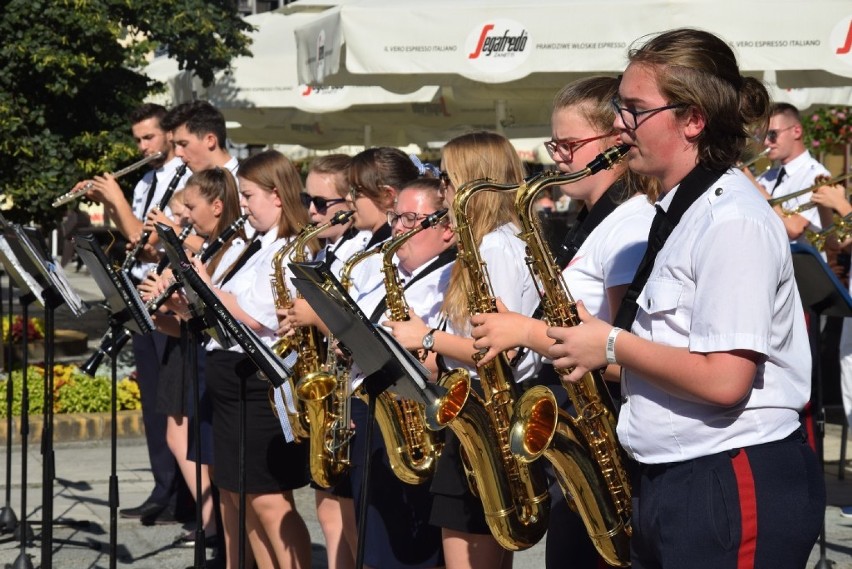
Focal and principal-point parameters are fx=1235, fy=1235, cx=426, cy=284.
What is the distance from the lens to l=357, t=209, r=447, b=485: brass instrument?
4.23 m

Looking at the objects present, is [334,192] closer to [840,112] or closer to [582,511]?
[582,511]

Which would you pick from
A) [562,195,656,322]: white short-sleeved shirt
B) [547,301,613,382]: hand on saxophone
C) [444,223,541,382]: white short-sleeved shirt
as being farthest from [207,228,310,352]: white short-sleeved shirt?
[547,301,613,382]: hand on saxophone

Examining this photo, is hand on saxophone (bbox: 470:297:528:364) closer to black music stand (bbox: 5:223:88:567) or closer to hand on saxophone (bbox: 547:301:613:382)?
hand on saxophone (bbox: 547:301:613:382)

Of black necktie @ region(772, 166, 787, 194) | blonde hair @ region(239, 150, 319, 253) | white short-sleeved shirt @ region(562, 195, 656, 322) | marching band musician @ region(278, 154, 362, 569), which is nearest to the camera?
white short-sleeved shirt @ region(562, 195, 656, 322)

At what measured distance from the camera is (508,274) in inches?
157

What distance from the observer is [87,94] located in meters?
10.8

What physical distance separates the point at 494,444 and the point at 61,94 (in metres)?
7.76

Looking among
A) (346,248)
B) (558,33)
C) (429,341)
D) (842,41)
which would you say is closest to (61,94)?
(558,33)

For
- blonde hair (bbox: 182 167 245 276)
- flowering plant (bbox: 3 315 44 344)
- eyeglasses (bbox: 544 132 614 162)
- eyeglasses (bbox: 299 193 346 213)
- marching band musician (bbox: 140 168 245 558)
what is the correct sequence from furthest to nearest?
flowering plant (bbox: 3 315 44 344) < blonde hair (bbox: 182 167 245 276) < marching band musician (bbox: 140 168 245 558) < eyeglasses (bbox: 299 193 346 213) < eyeglasses (bbox: 544 132 614 162)

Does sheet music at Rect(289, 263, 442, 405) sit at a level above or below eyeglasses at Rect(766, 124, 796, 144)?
below

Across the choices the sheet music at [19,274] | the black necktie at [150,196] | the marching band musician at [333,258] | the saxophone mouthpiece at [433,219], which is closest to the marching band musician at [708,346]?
the saxophone mouthpiece at [433,219]

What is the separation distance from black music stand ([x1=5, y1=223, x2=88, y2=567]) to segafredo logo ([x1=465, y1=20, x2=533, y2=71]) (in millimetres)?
2968

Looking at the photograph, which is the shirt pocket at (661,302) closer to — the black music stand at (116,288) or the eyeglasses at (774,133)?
the black music stand at (116,288)

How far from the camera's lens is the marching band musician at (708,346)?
103 inches
